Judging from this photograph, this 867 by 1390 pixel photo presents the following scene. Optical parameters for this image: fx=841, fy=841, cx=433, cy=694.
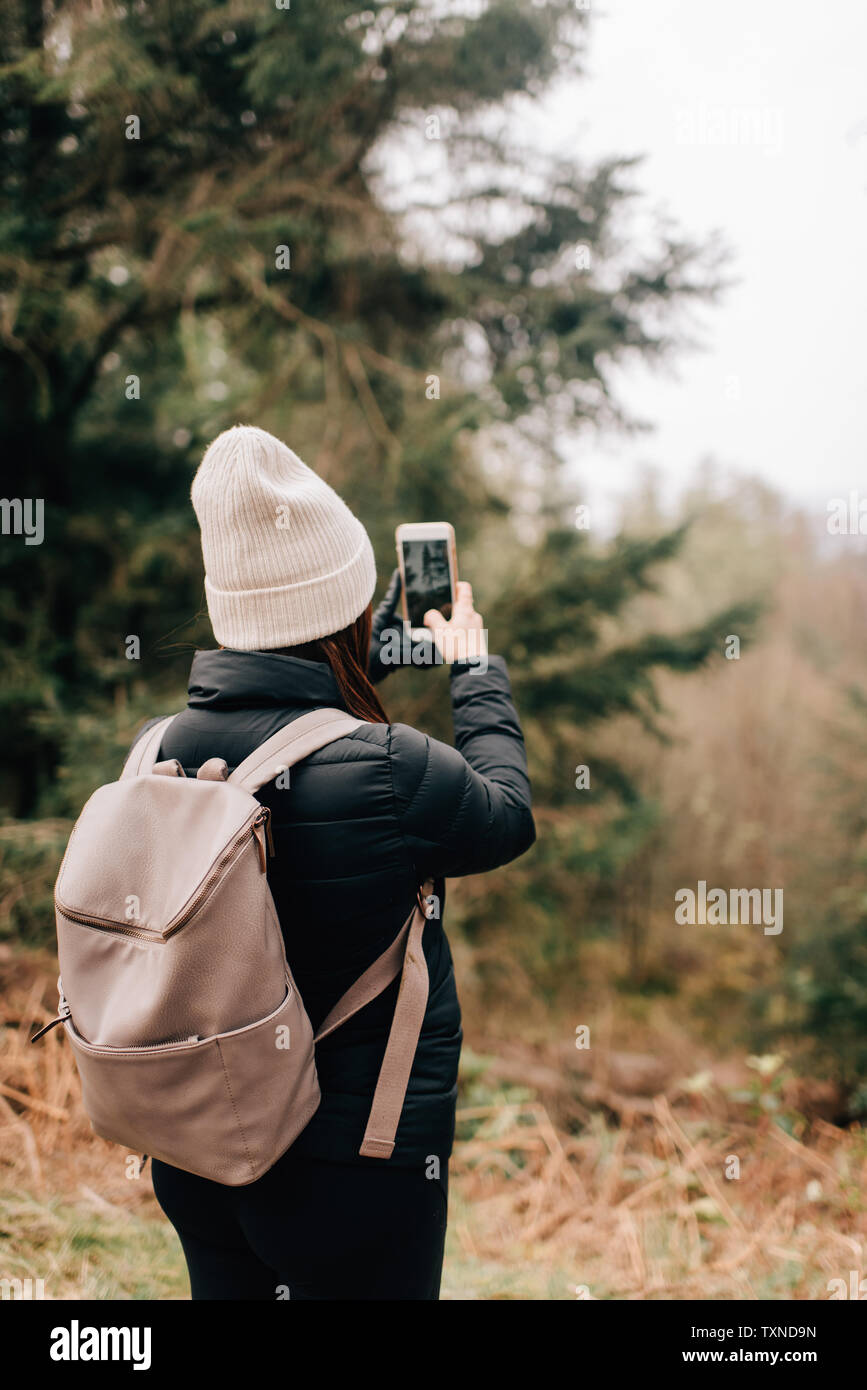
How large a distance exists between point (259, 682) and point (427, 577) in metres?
0.54

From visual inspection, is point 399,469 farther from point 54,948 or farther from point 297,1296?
point 297,1296

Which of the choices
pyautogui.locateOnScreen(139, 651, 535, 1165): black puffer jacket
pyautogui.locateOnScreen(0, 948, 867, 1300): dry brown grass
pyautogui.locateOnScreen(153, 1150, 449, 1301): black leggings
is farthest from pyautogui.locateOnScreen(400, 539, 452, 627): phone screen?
pyautogui.locateOnScreen(0, 948, 867, 1300): dry brown grass

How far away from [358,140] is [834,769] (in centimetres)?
559

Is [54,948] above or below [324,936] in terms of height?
below

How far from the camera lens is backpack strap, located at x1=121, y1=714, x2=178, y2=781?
135 centimetres

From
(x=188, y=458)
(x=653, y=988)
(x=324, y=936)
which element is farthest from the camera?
(x=653, y=988)

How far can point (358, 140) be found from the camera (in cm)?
400
